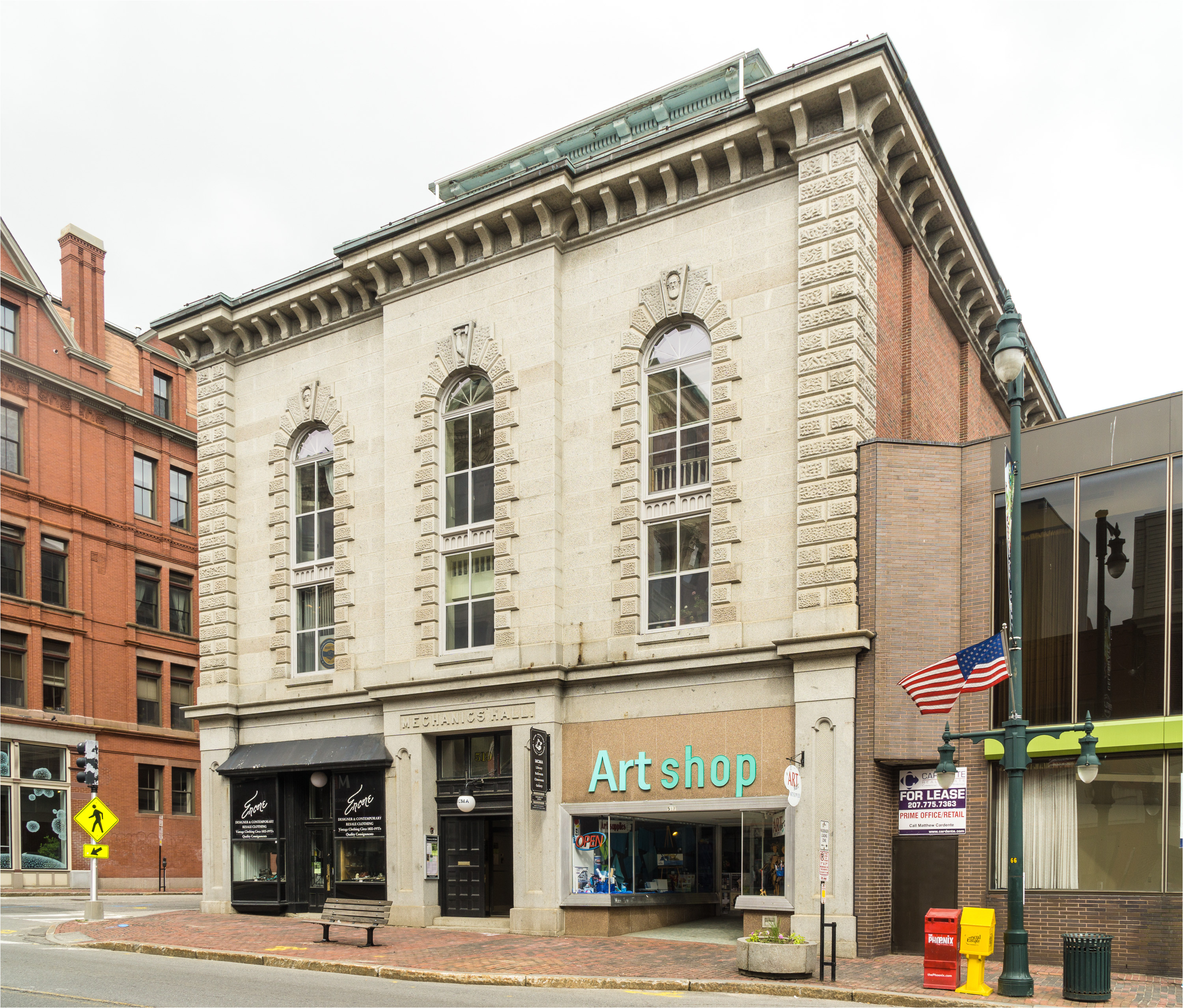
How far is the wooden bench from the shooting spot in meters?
21.4

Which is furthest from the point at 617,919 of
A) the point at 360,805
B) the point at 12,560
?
the point at 12,560

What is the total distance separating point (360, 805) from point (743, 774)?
33.4ft

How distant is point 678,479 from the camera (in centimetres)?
2414

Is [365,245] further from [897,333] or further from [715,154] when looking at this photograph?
[897,333]

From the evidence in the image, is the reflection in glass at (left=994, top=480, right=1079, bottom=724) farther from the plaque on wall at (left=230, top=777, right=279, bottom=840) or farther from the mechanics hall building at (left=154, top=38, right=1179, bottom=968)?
the plaque on wall at (left=230, top=777, right=279, bottom=840)

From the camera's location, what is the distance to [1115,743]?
62.0 ft

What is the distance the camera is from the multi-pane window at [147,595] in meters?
49.2

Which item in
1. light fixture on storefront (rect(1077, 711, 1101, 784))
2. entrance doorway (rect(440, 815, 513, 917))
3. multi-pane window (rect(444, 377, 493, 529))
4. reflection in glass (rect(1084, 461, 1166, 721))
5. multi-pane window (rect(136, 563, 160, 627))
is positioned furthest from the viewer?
multi-pane window (rect(136, 563, 160, 627))

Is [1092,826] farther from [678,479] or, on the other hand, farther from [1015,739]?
[678,479]

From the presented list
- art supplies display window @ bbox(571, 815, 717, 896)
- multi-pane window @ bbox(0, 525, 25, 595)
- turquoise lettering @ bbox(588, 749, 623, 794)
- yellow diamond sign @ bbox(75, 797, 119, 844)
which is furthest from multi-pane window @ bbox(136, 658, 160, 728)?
turquoise lettering @ bbox(588, 749, 623, 794)

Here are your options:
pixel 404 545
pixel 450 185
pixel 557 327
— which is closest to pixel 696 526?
pixel 557 327

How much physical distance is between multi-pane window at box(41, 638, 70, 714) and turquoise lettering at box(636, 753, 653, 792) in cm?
2969

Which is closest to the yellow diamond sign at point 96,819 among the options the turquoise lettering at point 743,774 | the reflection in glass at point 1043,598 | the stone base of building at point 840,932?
the turquoise lettering at point 743,774

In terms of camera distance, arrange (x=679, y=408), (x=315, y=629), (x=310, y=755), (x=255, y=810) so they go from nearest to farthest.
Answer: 1. (x=679, y=408)
2. (x=310, y=755)
3. (x=255, y=810)
4. (x=315, y=629)
